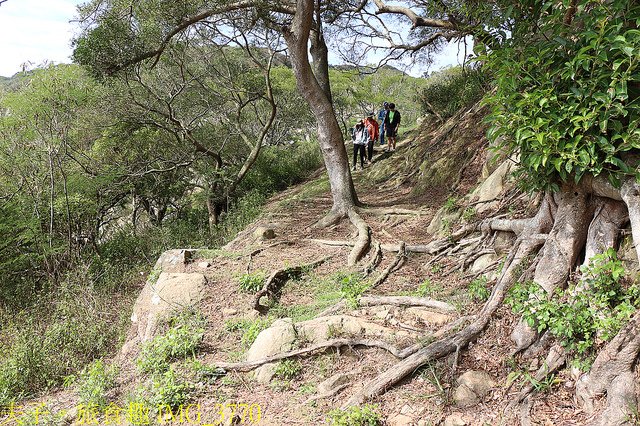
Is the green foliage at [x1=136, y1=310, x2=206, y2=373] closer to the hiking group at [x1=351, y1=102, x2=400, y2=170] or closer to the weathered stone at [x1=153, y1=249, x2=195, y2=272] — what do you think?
the weathered stone at [x1=153, y1=249, x2=195, y2=272]

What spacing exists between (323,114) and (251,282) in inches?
125

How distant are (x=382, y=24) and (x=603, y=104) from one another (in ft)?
31.5

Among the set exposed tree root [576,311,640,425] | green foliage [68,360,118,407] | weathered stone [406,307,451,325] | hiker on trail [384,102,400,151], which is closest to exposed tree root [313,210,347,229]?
weathered stone [406,307,451,325]

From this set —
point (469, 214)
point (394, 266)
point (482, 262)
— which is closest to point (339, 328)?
point (394, 266)

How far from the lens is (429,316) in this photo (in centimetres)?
391

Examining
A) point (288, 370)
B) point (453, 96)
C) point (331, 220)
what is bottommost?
point (288, 370)

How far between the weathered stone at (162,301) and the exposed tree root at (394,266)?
2.39 metres

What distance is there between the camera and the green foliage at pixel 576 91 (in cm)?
245

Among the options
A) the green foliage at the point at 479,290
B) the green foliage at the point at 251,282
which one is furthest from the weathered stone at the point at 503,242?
the green foliage at the point at 251,282

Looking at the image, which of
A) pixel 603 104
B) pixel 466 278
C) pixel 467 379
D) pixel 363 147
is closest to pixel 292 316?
pixel 466 278

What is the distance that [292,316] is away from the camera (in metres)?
4.82

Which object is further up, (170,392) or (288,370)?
(288,370)

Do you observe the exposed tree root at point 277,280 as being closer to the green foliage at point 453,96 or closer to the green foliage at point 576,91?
the green foliage at point 576,91

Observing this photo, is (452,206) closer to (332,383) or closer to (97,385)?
(332,383)
